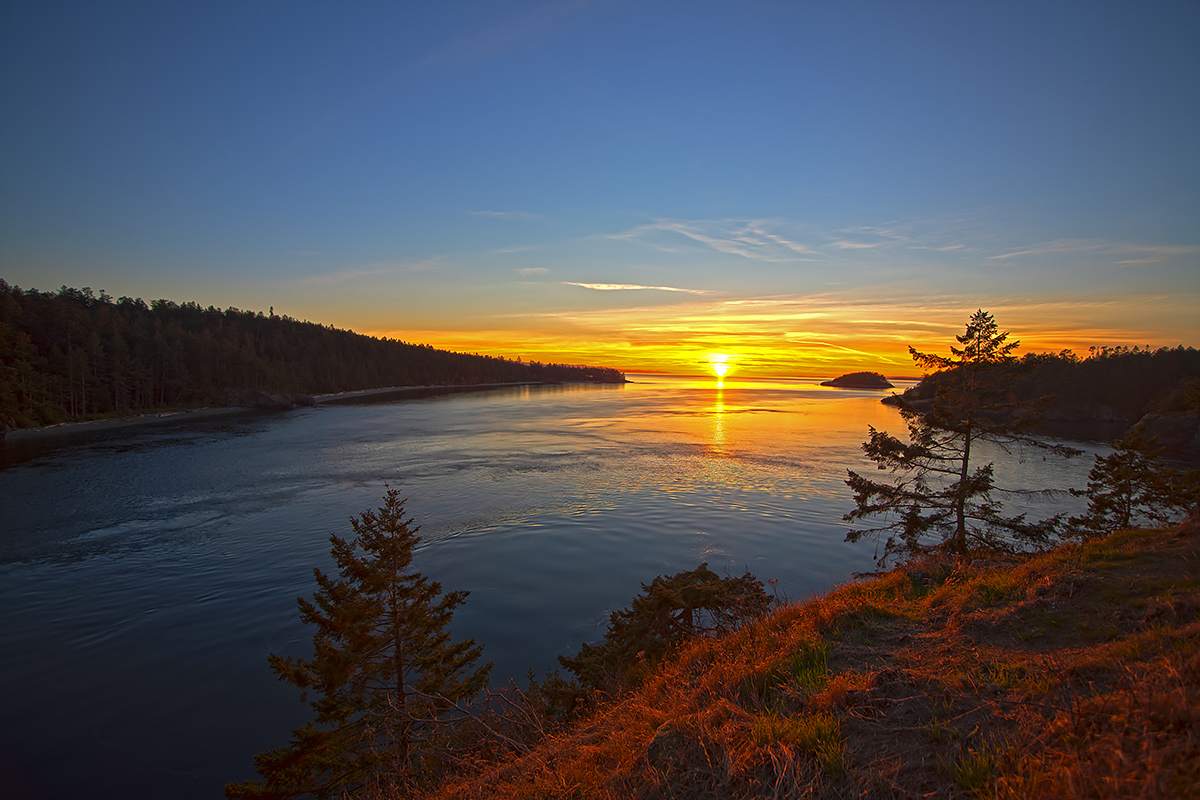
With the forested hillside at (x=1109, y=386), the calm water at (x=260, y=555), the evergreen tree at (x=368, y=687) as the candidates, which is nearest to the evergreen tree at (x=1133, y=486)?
the calm water at (x=260, y=555)

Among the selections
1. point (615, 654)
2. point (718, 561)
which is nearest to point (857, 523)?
point (718, 561)

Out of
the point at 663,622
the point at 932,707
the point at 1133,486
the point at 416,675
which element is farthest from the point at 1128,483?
the point at 416,675

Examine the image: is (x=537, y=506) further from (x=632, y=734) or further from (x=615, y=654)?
(x=632, y=734)

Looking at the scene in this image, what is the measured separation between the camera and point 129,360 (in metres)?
73.9

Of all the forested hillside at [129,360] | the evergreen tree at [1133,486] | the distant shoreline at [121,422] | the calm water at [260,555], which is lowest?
the calm water at [260,555]

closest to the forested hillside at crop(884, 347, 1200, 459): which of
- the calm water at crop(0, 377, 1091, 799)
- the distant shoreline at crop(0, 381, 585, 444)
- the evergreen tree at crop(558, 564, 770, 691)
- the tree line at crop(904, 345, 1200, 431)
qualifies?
the tree line at crop(904, 345, 1200, 431)

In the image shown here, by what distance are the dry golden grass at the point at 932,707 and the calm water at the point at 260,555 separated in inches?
290

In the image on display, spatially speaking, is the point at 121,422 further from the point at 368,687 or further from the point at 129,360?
the point at 368,687

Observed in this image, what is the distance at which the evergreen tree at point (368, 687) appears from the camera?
7492mm

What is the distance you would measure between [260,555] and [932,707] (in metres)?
21.5

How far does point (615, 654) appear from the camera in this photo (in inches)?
396

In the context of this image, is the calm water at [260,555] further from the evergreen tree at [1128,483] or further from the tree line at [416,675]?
the evergreen tree at [1128,483]

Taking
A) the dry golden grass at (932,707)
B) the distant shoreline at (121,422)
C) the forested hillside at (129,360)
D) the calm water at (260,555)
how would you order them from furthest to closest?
the forested hillside at (129,360) < the distant shoreline at (121,422) < the calm water at (260,555) < the dry golden grass at (932,707)

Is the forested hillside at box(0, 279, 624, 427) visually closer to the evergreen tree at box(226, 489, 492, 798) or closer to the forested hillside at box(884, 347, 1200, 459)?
the evergreen tree at box(226, 489, 492, 798)
